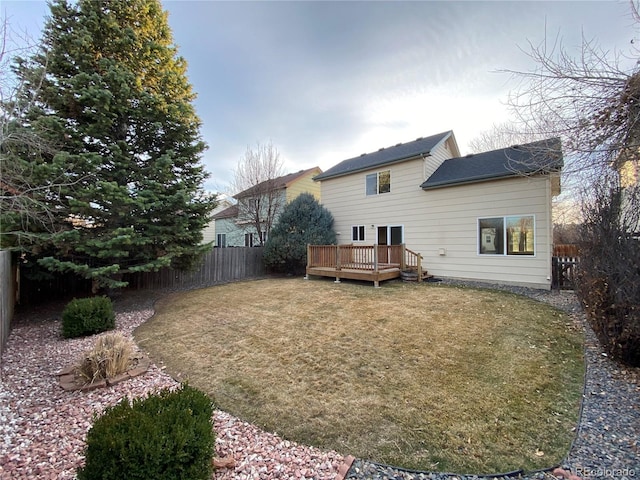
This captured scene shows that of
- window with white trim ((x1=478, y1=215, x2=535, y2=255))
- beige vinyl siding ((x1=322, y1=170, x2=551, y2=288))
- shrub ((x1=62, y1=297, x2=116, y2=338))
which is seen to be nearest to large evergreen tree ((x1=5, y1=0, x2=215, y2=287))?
shrub ((x1=62, y1=297, x2=116, y2=338))

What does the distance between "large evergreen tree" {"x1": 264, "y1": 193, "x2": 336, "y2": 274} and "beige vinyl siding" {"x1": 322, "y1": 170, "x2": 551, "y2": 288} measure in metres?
1.39

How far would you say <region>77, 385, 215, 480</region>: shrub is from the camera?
1.60 m

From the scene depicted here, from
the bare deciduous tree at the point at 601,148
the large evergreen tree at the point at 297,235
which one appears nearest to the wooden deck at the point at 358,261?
the large evergreen tree at the point at 297,235

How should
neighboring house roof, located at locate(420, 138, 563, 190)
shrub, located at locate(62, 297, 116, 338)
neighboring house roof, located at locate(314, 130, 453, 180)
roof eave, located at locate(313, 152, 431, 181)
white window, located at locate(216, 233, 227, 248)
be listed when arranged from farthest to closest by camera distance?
white window, located at locate(216, 233, 227, 248) < neighboring house roof, located at locate(314, 130, 453, 180) < roof eave, located at locate(313, 152, 431, 181) < neighboring house roof, located at locate(420, 138, 563, 190) < shrub, located at locate(62, 297, 116, 338)

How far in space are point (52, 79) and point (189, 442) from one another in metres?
8.56

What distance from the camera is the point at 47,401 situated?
10.5ft

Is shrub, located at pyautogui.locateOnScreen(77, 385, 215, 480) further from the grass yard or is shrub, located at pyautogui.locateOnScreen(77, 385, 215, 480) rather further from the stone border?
the stone border

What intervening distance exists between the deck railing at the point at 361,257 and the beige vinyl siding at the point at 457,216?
71 centimetres

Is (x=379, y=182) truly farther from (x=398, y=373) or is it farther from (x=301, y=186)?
(x=398, y=373)

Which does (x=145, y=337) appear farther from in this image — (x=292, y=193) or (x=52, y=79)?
(x=292, y=193)

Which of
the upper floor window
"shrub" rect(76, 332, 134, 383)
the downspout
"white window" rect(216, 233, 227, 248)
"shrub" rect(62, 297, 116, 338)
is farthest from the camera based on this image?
"white window" rect(216, 233, 227, 248)

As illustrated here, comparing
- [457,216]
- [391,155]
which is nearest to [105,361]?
[457,216]

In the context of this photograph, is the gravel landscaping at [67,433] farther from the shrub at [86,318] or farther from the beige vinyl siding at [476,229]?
the beige vinyl siding at [476,229]

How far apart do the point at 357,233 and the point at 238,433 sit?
11.3 meters
